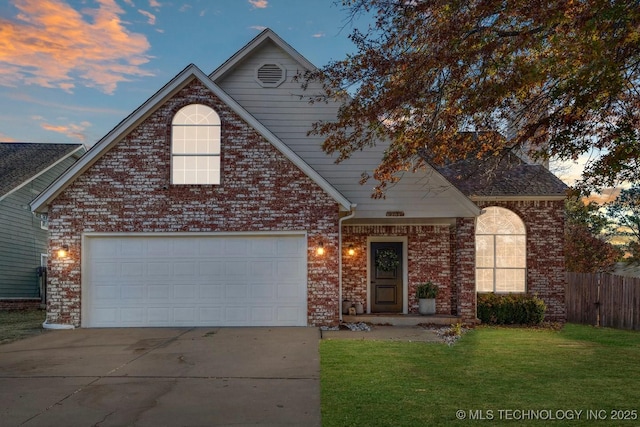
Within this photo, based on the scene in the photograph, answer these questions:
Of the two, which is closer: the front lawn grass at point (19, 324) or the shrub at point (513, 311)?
the front lawn grass at point (19, 324)

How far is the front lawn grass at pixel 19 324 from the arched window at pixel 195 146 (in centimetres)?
507

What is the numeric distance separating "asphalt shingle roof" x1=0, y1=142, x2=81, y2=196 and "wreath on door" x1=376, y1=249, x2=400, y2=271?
15131mm

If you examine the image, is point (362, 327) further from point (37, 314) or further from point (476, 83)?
point (37, 314)

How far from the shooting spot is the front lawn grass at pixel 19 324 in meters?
13.0

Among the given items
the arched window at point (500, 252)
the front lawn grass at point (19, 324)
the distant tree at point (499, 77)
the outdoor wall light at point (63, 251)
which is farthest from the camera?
the arched window at point (500, 252)

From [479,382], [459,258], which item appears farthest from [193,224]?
[479,382]

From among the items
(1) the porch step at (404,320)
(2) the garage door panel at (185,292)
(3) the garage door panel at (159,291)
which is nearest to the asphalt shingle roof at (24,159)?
(3) the garage door panel at (159,291)

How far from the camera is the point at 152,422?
603 cm

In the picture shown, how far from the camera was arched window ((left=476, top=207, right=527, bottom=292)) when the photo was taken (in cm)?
1723

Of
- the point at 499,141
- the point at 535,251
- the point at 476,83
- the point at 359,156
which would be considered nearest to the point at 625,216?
the point at 535,251

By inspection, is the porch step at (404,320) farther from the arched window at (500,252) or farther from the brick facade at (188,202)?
the arched window at (500,252)

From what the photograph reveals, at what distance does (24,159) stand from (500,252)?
2075 centimetres

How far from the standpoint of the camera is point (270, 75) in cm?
1616

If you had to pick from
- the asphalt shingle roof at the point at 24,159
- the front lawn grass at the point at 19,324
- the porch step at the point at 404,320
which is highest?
the asphalt shingle roof at the point at 24,159
